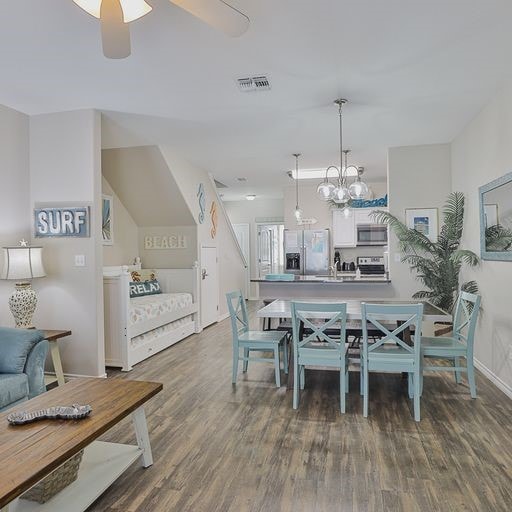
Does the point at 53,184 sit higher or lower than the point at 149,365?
higher

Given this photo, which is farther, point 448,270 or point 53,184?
point 448,270

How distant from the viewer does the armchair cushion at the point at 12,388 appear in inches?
101

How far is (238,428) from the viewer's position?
2.83m

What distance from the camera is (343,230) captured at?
25.4 feet

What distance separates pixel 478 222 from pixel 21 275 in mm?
4501

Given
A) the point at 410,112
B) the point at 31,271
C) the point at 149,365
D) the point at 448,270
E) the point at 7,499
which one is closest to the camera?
the point at 7,499

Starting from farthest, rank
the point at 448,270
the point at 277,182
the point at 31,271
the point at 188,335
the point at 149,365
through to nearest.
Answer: the point at 277,182
the point at 188,335
the point at 448,270
the point at 149,365
the point at 31,271

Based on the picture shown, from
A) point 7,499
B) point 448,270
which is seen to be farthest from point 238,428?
point 448,270

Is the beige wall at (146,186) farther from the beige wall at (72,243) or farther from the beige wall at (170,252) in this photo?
the beige wall at (72,243)

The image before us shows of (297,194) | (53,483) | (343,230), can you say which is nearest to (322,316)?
(53,483)

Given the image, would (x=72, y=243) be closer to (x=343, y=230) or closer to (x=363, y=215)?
(x=343, y=230)

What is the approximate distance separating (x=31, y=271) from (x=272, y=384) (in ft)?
8.13

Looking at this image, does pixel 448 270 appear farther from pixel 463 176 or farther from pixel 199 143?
pixel 199 143

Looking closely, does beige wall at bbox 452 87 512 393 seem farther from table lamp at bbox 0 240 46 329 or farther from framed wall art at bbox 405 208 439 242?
table lamp at bbox 0 240 46 329
